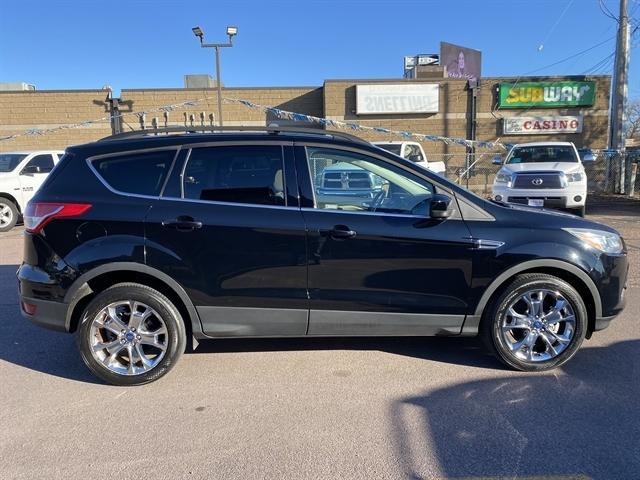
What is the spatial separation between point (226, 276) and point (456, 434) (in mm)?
1872

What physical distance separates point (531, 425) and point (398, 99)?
62.8ft

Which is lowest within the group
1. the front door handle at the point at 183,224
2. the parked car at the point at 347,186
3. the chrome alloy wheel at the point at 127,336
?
the chrome alloy wheel at the point at 127,336

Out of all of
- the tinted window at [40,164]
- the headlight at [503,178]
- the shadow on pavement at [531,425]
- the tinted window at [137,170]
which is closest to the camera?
the shadow on pavement at [531,425]

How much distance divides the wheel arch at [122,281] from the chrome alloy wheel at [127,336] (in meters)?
0.18

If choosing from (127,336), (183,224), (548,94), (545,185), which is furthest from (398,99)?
(127,336)

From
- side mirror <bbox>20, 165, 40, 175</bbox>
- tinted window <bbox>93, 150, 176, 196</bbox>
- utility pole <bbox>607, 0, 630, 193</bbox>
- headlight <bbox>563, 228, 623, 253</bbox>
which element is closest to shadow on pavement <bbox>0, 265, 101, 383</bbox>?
tinted window <bbox>93, 150, 176, 196</bbox>

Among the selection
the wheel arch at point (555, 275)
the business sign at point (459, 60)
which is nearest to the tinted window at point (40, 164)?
the wheel arch at point (555, 275)

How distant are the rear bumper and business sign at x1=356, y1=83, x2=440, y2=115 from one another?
719 inches

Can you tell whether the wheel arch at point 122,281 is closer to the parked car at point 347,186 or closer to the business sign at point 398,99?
the parked car at point 347,186

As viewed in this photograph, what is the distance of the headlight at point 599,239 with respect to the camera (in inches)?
149

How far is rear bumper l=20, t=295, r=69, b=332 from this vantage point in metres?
3.67

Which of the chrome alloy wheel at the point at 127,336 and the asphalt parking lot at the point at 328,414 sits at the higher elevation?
the chrome alloy wheel at the point at 127,336

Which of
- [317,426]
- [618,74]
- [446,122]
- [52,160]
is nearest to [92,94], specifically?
[52,160]

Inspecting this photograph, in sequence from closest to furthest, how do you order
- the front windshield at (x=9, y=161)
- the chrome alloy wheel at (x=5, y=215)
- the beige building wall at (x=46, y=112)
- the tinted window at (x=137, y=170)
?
the tinted window at (x=137, y=170), the chrome alloy wheel at (x=5, y=215), the front windshield at (x=9, y=161), the beige building wall at (x=46, y=112)
